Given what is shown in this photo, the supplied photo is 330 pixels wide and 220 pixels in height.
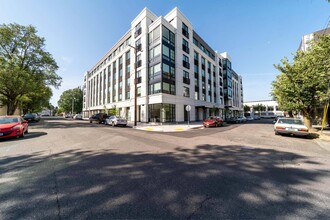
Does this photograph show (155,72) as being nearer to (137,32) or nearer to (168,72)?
(168,72)

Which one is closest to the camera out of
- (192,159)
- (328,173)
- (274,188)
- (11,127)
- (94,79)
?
(274,188)

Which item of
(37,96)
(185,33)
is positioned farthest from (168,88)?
(37,96)

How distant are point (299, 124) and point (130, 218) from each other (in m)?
13.4

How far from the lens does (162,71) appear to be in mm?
23812

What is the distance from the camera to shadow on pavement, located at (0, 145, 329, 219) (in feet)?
7.68

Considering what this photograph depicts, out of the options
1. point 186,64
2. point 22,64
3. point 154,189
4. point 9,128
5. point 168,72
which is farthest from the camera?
point 186,64

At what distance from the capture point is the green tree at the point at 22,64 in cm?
1792

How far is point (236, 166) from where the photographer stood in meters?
4.61

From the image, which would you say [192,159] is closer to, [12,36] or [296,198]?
[296,198]

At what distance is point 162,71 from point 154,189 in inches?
881

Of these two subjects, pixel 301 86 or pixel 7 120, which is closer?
pixel 7 120

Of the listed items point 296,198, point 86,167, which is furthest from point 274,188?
point 86,167

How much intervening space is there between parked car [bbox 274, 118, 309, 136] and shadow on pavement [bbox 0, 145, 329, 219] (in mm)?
6622

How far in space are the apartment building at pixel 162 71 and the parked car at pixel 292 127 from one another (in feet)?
52.1
